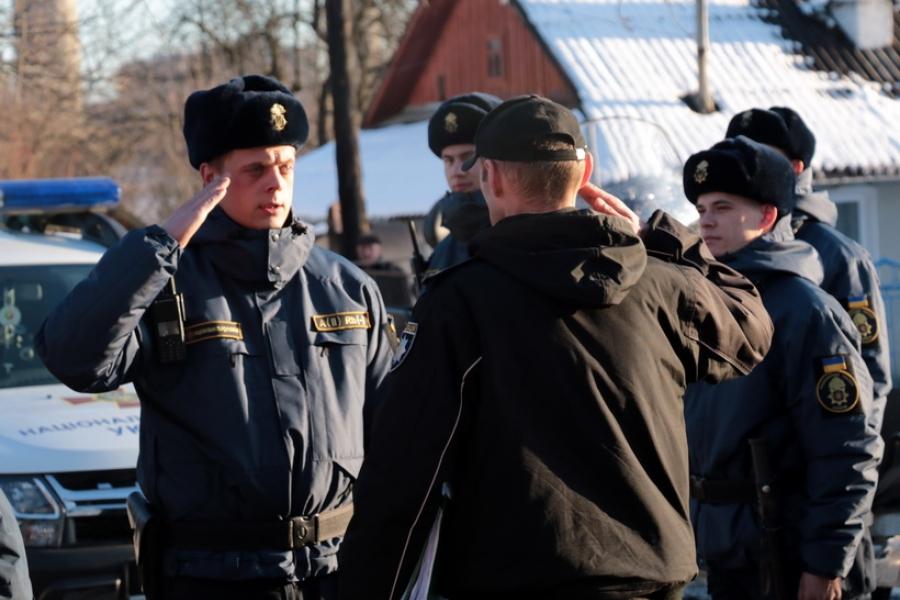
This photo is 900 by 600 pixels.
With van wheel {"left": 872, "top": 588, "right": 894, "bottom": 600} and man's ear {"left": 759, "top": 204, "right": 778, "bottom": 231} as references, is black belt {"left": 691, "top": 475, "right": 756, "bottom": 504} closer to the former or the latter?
man's ear {"left": 759, "top": 204, "right": 778, "bottom": 231}

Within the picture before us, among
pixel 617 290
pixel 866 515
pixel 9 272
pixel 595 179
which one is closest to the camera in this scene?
pixel 617 290

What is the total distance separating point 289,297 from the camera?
382cm

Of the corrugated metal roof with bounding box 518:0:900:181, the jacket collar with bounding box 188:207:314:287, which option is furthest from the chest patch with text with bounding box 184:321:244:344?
the corrugated metal roof with bounding box 518:0:900:181

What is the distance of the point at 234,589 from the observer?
3559 millimetres

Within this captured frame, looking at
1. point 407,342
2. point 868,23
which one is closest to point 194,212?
point 407,342

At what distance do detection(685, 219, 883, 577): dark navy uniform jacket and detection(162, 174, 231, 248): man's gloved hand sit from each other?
1.63m

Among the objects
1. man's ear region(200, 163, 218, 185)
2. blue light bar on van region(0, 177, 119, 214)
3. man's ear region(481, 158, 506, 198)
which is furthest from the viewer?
blue light bar on van region(0, 177, 119, 214)

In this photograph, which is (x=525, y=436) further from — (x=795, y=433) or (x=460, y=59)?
(x=460, y=59)

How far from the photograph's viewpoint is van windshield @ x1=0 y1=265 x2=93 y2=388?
684 cm

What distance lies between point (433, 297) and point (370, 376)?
1.10 metres

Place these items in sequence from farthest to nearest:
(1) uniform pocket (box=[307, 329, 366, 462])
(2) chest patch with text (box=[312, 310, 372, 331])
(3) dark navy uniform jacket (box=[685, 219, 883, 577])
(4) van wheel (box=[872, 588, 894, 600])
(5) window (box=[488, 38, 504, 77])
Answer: (5) window (box=[488, 38, 504, 77]) < (4) van wheel (box=[872, 588, 894, 600]) < (3) dark navy uniform jacket (box=[685, 219, 883, 577]) < (2) chest patch with text (box=[312, 310, 372, 331]) < (1) uniform pocket (box=[307, 329, 366, 462])

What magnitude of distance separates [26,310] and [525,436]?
4787 millimetres

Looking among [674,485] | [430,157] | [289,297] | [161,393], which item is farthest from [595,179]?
[430,157]

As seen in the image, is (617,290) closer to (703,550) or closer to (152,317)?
(152,317)
